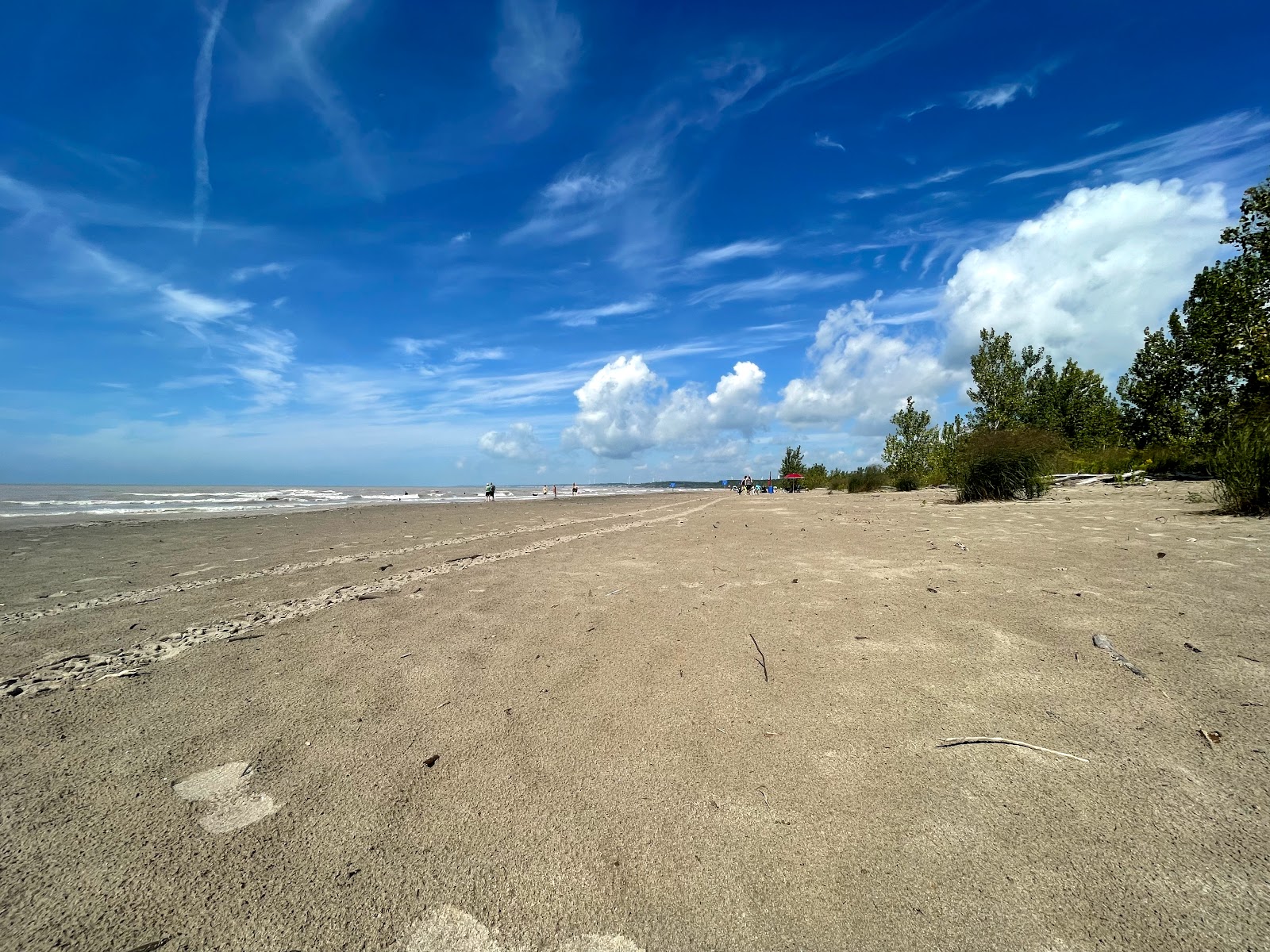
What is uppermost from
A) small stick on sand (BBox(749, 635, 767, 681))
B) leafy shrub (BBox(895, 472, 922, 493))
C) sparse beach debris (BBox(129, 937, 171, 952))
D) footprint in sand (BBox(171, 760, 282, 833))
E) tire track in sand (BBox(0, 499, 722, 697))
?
leafy shrub (BBox(895, 472, 922, 493))

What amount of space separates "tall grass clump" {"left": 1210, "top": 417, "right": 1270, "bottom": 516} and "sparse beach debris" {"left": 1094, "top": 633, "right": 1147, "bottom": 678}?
753 centimetres

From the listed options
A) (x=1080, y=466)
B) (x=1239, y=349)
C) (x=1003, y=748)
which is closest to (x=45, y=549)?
(x=1003, y=748)

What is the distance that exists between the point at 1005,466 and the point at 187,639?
18.7m

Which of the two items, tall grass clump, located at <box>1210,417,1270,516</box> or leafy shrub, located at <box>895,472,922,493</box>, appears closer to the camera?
tall grass clump, located at <box>1210,417,1270,516</box>

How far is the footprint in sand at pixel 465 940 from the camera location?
5.09ft

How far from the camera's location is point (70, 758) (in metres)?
2.50

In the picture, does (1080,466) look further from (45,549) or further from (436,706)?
(45,549)

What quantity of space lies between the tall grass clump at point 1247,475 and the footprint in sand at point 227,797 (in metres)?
12.4

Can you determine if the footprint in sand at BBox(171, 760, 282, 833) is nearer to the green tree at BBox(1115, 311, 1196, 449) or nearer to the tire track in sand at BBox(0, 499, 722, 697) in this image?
the tire track in sand at BBox(0, 499, 722, 697)

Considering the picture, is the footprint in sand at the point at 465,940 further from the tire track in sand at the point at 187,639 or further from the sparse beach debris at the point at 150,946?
the tire track in sand at the point at 187,639

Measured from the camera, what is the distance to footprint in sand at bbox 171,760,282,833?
2.09 meters

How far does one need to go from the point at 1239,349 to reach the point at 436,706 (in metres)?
17.1

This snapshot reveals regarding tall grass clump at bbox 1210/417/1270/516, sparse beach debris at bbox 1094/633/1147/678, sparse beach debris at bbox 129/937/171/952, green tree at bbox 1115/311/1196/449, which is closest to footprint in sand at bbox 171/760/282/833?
sparse beach debris at bbox 129/937/171/952

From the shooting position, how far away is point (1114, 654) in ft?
10.8
